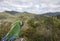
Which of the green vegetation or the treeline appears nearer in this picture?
the green vegetation

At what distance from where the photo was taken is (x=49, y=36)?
7137 millimetres

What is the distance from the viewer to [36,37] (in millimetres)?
6641

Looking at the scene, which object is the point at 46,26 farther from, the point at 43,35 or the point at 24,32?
the point at 24,32

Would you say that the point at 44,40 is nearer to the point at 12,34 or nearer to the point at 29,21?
the point at 29,21

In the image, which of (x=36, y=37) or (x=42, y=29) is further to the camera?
(x=42, y=29)

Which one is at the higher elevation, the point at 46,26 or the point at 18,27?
the point at 18,27

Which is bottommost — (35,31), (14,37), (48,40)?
(48,40)

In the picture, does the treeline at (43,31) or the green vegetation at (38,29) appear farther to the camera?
the treeline at (43,31)

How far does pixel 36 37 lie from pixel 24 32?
86 cm

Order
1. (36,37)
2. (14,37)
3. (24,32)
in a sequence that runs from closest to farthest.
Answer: (14,37), (24,32), (36,37)

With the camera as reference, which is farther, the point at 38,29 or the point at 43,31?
the point at 43,31

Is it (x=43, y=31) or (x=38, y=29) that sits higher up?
(x=38, y=29)

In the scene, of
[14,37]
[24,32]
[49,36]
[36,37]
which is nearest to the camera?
[14,37]

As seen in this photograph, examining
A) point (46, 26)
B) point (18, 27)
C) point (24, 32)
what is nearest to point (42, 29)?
point (46, 26)
